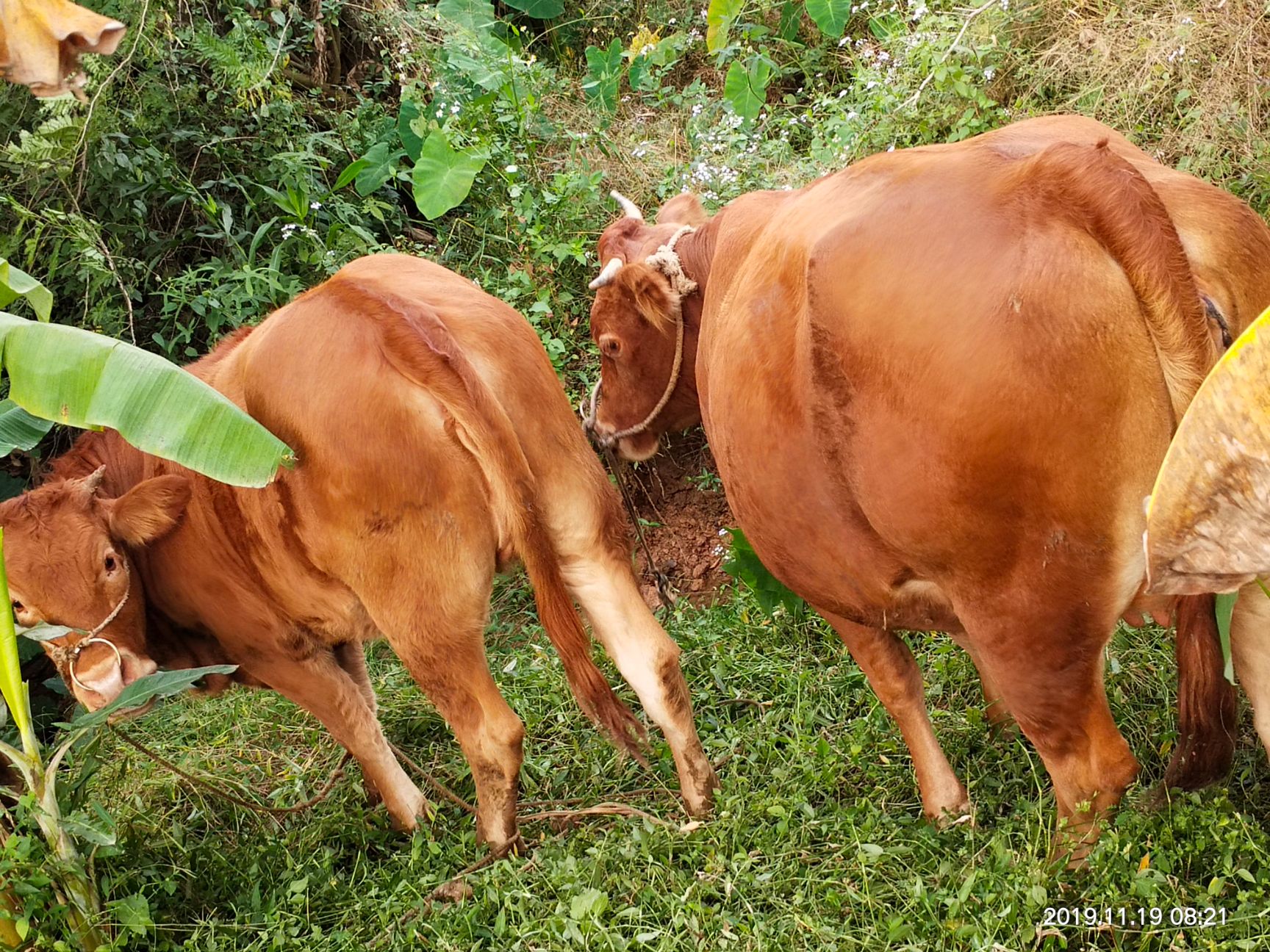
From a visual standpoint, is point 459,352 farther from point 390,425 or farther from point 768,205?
point 768,205

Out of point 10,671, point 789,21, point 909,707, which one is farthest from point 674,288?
point 789,21

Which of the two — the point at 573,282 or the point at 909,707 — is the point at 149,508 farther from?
the point at 573,282

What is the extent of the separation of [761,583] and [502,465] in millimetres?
1914

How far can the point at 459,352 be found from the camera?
12.3 ft

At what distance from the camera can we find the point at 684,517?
640 centimetres

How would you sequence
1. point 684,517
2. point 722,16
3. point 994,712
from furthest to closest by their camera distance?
point 722,16 < point 684,517 < point 994,712

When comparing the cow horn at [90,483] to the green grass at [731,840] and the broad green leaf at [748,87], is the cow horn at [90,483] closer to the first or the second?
the green grass at [731,840]

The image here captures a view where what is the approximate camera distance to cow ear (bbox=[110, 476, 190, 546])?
13.7ft

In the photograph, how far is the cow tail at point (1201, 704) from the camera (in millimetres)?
3314

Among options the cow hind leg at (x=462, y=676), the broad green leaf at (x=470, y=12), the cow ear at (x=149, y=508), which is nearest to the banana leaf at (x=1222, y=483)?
the cow hind leg at (x=462, y=676)

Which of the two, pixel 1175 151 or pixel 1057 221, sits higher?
pixel 1057 221

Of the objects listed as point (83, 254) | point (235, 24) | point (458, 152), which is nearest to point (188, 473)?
point (83, 254)

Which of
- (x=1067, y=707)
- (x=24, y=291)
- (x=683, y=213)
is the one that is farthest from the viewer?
(x=683, y=213)

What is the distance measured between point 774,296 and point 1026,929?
1850 mm
